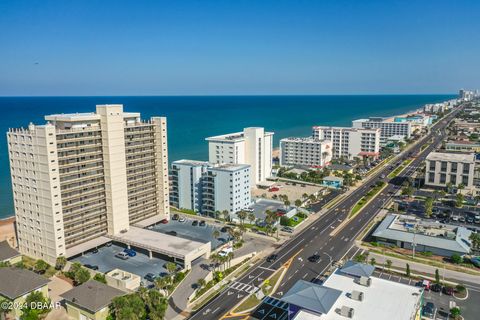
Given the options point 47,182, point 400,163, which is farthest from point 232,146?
point 400,163

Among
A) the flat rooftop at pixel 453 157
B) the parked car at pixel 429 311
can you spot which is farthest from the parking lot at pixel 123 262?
the flat rooftop at pixel 453 157

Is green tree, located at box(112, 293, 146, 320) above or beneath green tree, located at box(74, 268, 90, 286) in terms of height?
above

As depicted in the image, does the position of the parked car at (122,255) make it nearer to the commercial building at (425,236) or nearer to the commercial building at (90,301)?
the commercial building at (90,301)

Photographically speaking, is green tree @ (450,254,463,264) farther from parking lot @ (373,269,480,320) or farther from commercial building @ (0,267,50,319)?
Answer: commercial building @ (0,267,50,319)

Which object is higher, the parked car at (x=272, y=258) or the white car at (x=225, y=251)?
the white car at (x=225, y=251)

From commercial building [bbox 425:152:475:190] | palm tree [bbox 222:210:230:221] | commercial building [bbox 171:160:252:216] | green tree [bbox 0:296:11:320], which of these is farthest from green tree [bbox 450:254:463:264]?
green tree [bbox 0:296:11:320]

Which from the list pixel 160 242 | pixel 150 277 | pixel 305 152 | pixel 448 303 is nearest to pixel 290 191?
pixel 305 152

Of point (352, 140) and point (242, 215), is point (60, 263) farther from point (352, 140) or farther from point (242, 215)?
point (352, 140)
